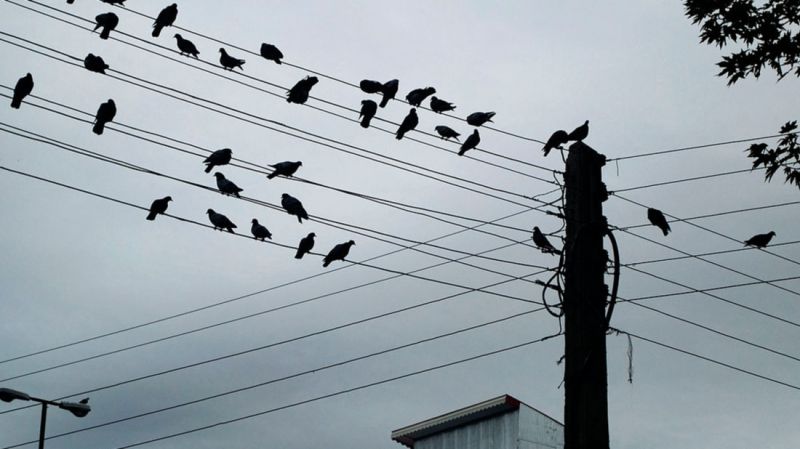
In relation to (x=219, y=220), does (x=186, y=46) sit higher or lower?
higher

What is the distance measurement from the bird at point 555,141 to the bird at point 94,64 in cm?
672

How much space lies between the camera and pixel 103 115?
1703cm

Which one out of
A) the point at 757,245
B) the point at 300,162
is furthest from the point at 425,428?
the point at 757,245

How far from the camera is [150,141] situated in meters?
14.5

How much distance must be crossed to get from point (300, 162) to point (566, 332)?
991 cm

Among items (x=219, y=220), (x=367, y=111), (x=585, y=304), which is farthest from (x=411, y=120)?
(x=585, y=304)

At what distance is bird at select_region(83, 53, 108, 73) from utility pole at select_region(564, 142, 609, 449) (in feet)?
19.2

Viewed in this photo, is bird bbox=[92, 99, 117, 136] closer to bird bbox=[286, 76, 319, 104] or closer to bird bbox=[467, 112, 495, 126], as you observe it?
bird bbox=[286, 76, 319, 104]

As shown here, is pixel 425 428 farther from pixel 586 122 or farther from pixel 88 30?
pixel 88 30

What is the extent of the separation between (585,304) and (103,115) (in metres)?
7.97

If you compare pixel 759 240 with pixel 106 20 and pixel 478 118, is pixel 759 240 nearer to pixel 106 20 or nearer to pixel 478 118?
pixel 478 118

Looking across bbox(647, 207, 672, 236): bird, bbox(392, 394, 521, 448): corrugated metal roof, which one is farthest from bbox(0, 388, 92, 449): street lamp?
bbox(647, 207, 672, 236): bird

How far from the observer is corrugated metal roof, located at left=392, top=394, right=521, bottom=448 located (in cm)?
3125

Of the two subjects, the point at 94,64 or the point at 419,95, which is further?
the point at 419,95
